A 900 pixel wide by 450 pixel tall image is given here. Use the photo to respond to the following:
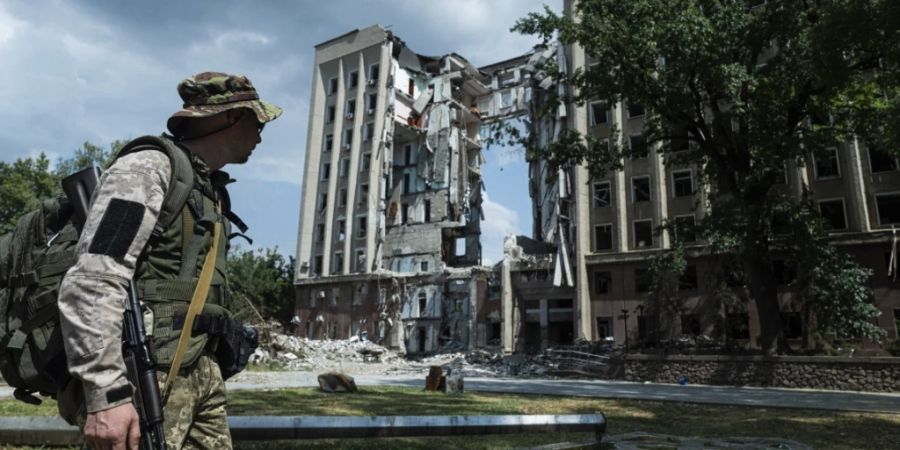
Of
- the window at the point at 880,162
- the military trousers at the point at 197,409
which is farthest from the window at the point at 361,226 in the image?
the military trousers at the point at 197,409

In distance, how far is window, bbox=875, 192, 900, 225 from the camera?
26.3m

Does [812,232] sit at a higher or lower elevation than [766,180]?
lower

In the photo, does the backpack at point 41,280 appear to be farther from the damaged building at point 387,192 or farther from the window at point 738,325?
the damaged building at point 387,192

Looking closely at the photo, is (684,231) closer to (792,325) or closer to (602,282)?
(602,282)

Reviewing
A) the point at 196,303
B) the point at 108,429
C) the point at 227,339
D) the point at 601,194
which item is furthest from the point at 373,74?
the point at 108,429

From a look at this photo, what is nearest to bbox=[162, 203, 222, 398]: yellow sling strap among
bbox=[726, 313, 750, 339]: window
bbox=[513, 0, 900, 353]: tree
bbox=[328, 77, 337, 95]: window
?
bbox=[513, 0, 900, 353]: tree

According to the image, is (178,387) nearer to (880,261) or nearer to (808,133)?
(808,133)

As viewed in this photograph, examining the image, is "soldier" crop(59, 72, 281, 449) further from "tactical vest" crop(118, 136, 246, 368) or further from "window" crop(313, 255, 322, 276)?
"window" crop(313, 255, 322, 276)

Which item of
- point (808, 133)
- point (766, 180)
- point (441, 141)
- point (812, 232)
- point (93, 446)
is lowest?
point (93, 446)

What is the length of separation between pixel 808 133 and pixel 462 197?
30.4m

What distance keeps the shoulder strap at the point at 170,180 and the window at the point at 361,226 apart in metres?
42.9

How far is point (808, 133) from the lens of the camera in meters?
17.3

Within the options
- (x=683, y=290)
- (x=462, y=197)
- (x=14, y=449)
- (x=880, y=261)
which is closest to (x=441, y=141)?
(x=462, y=197)

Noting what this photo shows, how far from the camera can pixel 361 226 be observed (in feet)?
150
